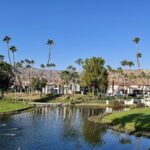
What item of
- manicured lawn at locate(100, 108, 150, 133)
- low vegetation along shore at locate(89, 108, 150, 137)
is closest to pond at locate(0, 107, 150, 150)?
low vegetation along shore at locate(89, 108, 150, 137)

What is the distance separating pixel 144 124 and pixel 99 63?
113261mm

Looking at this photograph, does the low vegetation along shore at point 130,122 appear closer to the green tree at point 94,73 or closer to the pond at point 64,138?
the pond at point 64,138

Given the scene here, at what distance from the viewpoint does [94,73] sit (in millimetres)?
178875

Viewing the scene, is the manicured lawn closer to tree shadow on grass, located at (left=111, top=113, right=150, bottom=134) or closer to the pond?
tree shadow on grass, located at (left=111, top=113, right=150, bottom=134)

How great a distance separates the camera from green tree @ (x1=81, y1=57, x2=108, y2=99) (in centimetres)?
17888

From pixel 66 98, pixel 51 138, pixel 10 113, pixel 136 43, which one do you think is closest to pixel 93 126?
pixel 51 138

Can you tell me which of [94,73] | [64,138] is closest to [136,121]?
[64,138]

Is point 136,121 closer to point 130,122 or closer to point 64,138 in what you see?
point 130,122

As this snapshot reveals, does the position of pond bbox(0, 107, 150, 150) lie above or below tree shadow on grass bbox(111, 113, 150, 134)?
below

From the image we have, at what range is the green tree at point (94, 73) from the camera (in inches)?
7042

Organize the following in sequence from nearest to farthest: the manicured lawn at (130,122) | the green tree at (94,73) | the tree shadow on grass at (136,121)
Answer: the tree shadow on grass at (136,121) → the manicured lawn at (130,122) → the green tree at (94,73)

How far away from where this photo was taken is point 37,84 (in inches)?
7835

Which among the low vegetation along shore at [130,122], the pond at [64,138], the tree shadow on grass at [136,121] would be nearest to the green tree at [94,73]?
the low vegetation along shore at [130,122]

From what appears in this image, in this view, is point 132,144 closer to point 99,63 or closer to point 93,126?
point 93,126
